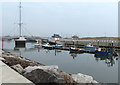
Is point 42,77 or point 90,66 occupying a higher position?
point 42,77

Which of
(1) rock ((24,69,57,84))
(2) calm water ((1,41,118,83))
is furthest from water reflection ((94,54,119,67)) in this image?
(1) rock ((24,69,57,84))

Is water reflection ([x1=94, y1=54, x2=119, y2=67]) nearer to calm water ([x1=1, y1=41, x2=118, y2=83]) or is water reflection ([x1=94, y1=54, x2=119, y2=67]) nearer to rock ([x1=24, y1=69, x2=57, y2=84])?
calm water ([x1=1, y1=41, x2=118, y2=83])

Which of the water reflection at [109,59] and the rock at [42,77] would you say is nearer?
the rock at [42,77]

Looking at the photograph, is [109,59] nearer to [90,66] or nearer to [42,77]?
[90,66]

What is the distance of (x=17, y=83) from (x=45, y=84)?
1.25 m

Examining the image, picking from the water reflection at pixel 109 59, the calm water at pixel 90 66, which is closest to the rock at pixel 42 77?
the calm water at pixel 90 66

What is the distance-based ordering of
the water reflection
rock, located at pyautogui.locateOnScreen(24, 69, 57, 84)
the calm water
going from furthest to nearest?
the water reflection → the calm water → rock, located at pyautogui.locateOnScreen(24, 69, 57, 84)

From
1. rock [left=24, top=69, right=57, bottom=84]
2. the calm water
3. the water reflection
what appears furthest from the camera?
the water reflection

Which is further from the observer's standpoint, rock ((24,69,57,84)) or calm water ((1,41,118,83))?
calm water ((1,41,118,83))

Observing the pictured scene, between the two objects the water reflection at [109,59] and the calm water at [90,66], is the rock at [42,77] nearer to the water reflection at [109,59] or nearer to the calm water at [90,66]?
the calm water at [90,66]

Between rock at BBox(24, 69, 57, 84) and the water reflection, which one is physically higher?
rock at BBox(24, 69, 57, 84)

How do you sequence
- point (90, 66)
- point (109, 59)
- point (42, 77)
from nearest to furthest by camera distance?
1. point (42, 77)
2. point (90, 66)
3. point (109, 59)

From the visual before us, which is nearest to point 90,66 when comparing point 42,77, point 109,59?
point 109,59

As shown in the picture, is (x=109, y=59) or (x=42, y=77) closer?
(x=42, y=77)
